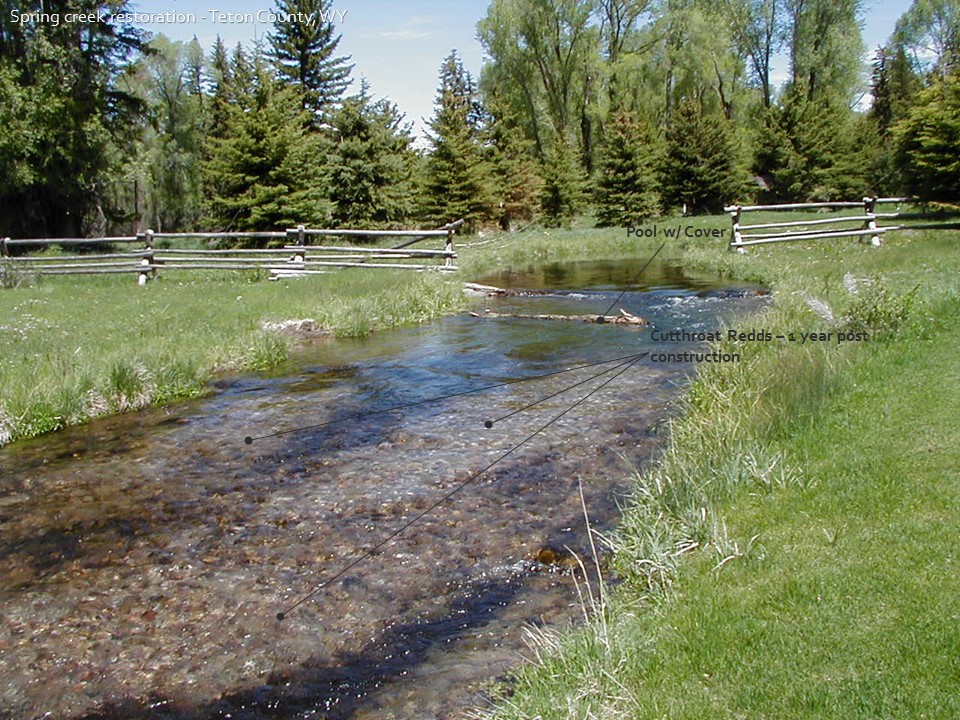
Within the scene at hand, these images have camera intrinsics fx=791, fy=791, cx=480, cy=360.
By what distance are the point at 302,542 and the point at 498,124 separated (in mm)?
44440

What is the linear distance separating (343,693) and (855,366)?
289 inches

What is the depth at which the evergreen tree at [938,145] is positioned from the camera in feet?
90.3

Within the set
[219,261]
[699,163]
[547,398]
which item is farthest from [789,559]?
[699,163]

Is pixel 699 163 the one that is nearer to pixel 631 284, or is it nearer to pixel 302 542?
pixel 631 284

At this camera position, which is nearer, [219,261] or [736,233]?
[219,261]

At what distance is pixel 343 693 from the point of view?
491cm

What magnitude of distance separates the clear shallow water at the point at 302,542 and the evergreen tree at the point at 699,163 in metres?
34.4

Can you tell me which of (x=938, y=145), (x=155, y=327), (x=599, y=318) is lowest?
(x=599, y=318)

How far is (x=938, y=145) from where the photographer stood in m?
28.0

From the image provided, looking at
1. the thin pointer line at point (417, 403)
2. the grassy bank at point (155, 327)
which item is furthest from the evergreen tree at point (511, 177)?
the thin pointer line at point (417, 403)

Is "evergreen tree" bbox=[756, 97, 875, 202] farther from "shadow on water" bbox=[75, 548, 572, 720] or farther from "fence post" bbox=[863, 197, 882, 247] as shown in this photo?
"shadow on water" bbox=[75, 548, 572, 720]

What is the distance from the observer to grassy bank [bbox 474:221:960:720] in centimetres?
404

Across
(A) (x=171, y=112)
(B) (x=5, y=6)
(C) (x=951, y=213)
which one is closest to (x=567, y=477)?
(C) (x=951, y=213)

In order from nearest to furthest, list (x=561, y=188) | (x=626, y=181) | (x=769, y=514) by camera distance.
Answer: (x=769, y=514)
(x=626, y=181)
(x=561, y=188)
